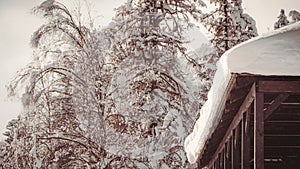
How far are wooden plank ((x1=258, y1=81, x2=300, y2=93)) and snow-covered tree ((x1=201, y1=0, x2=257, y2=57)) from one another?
1299cm

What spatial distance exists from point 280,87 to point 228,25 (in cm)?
1353

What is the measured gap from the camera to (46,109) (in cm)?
1520

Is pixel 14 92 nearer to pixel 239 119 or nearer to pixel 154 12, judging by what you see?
pixel 154 12

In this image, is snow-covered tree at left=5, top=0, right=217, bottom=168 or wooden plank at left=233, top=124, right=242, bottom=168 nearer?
wooden plank at left=233, top=124, right=242, bottom=168

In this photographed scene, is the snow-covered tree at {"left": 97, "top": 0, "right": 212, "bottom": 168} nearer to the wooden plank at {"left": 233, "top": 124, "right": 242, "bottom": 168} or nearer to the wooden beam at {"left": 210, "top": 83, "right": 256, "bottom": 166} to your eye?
the wooden beam at {"left": 210, "top": 83, "right": 256, "bottom": 166}

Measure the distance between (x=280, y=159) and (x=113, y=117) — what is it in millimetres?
5487

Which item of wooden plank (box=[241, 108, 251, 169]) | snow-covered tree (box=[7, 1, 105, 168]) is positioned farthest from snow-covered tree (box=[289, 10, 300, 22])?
wooden plank (box=[241, 108, 251, 169])

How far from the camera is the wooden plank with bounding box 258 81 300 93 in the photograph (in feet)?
18.1

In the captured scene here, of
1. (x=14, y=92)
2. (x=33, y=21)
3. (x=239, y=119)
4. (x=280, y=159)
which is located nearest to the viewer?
(x=239, y=119)

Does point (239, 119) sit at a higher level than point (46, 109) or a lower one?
lower

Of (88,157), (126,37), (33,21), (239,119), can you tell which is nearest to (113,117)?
(88,157)

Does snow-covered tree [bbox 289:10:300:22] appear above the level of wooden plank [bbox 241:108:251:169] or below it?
above

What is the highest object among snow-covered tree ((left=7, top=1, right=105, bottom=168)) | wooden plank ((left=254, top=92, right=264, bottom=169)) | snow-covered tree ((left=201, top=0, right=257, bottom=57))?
snow-covered tree ((left=201, top=0, right=257, bottom=57))

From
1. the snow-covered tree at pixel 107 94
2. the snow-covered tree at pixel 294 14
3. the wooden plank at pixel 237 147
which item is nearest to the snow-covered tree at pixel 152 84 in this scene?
the snow-covered tree at pixel 107 94
